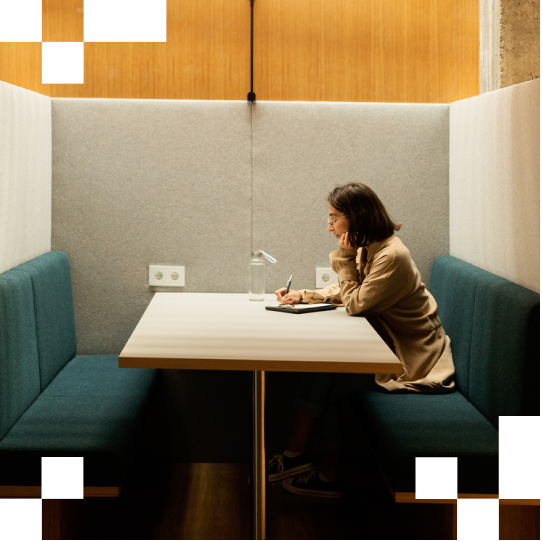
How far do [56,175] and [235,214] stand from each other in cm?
79

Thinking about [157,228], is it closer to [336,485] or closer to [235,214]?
[235,214]

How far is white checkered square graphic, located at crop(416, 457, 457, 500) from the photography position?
65.9 inches

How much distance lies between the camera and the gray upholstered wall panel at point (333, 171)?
8.54 ft

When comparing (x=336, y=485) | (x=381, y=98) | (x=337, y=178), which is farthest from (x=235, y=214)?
(x=336, y=485)

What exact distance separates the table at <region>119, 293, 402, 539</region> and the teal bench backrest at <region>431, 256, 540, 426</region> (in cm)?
37

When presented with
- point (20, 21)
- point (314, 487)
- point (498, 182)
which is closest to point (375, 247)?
point (498, 182)

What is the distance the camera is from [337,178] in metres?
2.62

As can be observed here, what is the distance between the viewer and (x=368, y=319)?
2.18m

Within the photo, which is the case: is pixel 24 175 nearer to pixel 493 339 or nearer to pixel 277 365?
pixel 277 365

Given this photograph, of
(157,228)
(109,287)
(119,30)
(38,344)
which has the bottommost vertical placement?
(38,344)

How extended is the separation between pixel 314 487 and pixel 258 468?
58 cm

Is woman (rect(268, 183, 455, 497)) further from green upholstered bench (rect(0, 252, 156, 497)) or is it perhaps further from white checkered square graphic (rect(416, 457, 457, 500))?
green upholstered bench (rect(0, 252, 156, 497))

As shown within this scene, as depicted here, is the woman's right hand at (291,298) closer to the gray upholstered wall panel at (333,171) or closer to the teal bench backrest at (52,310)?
the gray upholstered wall panel at (333,171)

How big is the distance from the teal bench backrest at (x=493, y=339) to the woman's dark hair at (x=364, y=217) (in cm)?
35
